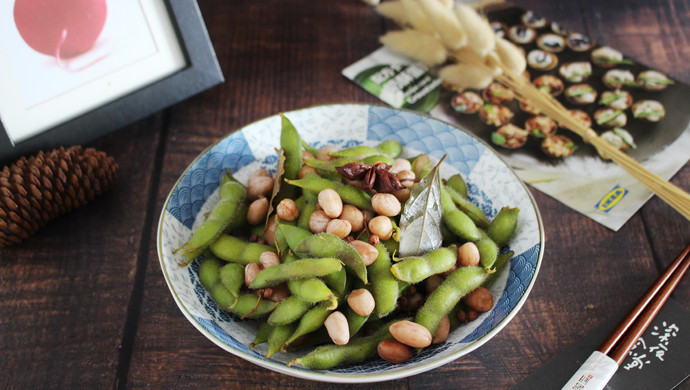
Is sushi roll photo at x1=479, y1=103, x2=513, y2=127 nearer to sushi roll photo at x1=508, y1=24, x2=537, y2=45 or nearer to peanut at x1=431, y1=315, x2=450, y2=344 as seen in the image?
sushi roll photo at x1=508, y1=24, x2=537, y2=45

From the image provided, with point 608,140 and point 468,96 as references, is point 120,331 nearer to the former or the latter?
point 468,96

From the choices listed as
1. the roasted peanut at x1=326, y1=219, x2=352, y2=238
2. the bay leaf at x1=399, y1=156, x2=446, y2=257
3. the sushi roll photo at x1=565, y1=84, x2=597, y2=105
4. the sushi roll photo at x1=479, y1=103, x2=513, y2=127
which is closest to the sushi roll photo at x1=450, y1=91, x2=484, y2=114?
the sushi roll photo at x1=479, y1=103, x2=513, y2=127

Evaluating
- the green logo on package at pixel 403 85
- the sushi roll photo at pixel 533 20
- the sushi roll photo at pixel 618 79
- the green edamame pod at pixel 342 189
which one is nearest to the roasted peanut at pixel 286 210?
the green edamame pod at pixel 342 189

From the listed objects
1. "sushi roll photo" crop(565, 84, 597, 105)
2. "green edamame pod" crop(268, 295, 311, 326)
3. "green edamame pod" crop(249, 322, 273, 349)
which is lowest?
"sushi roll photo" crop(565, 84, 597, 105)

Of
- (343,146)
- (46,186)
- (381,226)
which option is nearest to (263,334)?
(381,226)

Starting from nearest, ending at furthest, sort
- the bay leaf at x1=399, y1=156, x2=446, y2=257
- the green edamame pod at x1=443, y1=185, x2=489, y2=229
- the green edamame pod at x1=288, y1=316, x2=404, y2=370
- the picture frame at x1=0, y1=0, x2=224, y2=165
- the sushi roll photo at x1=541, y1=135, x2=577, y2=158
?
the green edamame pod at x1=288, y1=316, x2=404, y2=370, the bay leaf at x1=399, y1=156, x2=446, y2=257, the green edamame pod at x1=443, y1=185, x2=489, y2=229, the picture frame at x1=0, y1=0, x2=224, y2=165, the sushi roll photo at x1=541, y1=135, x2=577, y2=158

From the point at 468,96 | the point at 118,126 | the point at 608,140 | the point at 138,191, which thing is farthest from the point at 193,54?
the point at 608,140

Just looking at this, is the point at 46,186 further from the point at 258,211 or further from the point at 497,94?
the point at 497,94
